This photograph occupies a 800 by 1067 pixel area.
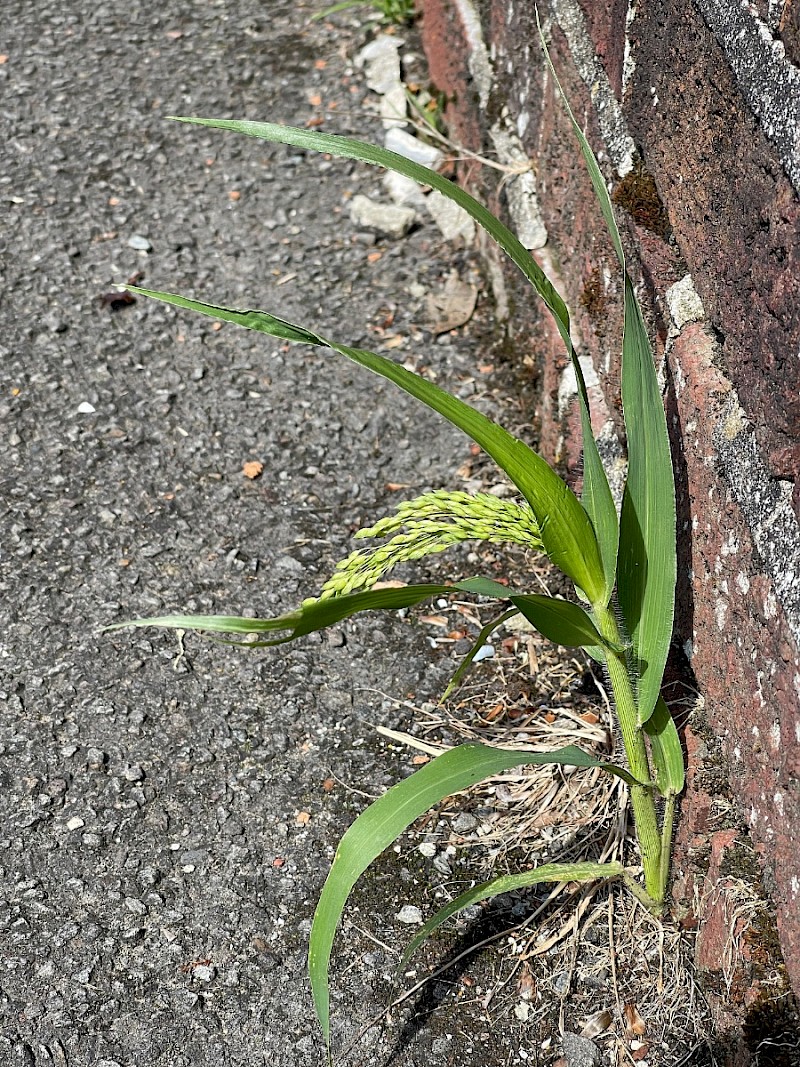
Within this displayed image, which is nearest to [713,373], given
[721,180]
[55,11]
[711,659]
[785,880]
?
[721,180]

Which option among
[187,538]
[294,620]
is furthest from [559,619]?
[187,538]

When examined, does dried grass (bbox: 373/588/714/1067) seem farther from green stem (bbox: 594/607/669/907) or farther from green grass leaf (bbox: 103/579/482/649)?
green grass leaf (bbox: 103/579/482/649)

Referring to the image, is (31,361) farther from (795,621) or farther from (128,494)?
(795,621)

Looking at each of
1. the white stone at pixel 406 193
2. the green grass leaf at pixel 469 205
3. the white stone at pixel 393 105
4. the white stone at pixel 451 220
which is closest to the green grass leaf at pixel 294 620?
the green grass leaf at pixel 469 205

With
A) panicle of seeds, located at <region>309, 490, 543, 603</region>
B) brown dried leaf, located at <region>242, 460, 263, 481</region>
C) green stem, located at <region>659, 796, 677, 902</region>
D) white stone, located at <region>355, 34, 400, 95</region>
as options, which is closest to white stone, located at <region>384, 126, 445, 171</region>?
white stone, located at <region>355, 34, 400, 95</region>

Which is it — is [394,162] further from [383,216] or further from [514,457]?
[383,216]

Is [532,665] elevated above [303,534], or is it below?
below

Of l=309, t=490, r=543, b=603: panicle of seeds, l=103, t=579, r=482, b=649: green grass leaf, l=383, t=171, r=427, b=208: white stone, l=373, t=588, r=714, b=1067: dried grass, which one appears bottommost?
l=373, t=588, r=714, b=1067: dried grass
